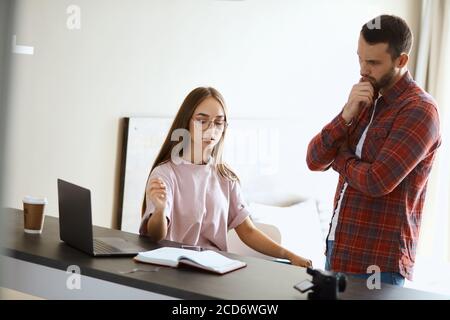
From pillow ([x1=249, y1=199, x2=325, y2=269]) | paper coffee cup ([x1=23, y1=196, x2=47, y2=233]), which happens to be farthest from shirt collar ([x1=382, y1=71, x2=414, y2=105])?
pillow ([x1=249, y1=199, x2=325, y2=269])

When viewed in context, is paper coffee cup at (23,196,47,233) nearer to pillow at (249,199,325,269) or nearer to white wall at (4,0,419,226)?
white wall at (4,0,419,226)

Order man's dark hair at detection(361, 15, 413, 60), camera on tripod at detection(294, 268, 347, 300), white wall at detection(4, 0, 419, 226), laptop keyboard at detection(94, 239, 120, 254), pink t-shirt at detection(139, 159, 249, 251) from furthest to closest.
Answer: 1. white wall at detection(4, 0, 419, 226)
2. pink t-shirt at detection(139, 159, 249, 251)
3. man's dark hair at detection(361, 15, 413, 60)
4. laptop keyboard at detection(94, 239, 120, 254)
5. camera on tripod at detection(294, 268, 347, 300)

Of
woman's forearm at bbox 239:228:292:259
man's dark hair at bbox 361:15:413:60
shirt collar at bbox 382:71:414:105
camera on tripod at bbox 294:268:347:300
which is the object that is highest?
man's dark hair at bbox 361:15:413:60

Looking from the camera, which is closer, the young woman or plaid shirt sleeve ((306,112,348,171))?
plaid shirt sleeve ((306,112,348,171))

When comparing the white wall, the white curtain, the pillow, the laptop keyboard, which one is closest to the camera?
the laptop keyboard

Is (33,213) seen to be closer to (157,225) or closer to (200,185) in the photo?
(157,225)

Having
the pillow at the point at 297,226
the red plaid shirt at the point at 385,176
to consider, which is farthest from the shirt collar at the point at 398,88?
the pillow at the point at 297,226

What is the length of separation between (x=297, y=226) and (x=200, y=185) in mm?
1568

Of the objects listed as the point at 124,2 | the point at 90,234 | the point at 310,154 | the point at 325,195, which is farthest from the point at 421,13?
the point at 90,234

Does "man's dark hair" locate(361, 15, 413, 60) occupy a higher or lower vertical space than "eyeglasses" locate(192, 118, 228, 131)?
higher

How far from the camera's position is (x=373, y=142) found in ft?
7.16

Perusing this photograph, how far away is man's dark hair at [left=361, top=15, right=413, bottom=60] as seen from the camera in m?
2.13

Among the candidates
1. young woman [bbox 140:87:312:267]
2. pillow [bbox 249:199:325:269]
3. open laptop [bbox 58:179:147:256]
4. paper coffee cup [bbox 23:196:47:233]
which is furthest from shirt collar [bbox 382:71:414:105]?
pillow [bbox 249:199:325:269]

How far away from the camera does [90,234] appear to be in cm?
193
